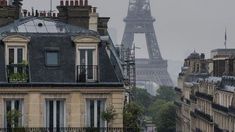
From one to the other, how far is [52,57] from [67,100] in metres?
2.08

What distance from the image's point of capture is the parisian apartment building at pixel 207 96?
99750 mm

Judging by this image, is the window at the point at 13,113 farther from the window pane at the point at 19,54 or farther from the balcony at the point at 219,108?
the balcony at the point at 219,108

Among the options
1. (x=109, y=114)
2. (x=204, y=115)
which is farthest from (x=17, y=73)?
(x=204, y=115)

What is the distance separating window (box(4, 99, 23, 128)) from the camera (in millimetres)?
37928

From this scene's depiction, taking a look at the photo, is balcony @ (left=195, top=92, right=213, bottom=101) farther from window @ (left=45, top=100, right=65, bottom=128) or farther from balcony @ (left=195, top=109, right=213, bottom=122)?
window @ (left=45, top=100, right=65, bottom=128)

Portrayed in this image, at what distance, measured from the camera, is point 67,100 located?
3894 centimetres

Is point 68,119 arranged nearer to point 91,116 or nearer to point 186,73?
point 91,116

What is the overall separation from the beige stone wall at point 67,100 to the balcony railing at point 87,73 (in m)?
0.61

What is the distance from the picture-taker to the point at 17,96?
3866 cm

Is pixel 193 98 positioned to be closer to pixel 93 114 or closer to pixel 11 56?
pixel 93 114

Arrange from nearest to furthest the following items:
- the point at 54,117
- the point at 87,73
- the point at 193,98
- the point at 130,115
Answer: the point at 54,117, the point at 87,73, the point at 130,115, the point at 193,98

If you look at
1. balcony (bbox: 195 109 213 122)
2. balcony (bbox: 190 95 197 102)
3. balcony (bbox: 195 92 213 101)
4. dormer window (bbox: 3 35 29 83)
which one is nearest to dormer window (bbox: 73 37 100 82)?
dormer window (bbox: 3 35 29 83)

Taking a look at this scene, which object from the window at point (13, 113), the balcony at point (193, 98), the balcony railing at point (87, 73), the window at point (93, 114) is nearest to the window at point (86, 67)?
the balcony railing at point (87, 73)

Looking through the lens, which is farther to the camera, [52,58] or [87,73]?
[52,58]
